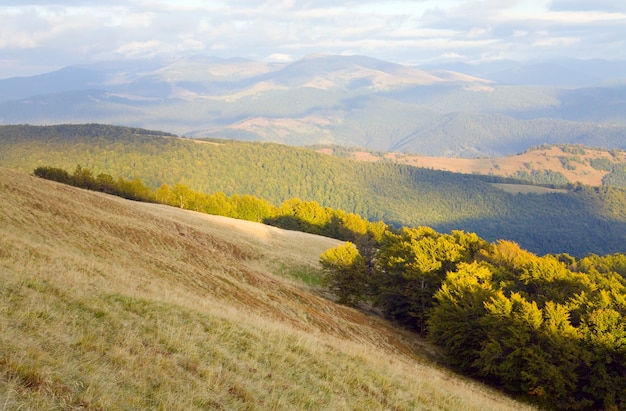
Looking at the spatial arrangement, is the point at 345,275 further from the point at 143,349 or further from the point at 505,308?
the point at 143,349

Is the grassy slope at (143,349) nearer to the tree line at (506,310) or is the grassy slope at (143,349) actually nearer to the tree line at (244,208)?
the tree line at (506,310)

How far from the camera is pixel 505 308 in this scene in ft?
113

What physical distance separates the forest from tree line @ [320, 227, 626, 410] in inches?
3.1

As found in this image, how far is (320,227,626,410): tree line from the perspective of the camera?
30.5 m

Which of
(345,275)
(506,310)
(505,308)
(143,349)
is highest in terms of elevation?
(143,349)

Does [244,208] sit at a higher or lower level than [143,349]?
lower

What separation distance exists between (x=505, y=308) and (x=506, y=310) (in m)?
0.18

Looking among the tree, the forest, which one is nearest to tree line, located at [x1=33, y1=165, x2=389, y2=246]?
the forest

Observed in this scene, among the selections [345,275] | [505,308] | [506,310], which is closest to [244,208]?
[345,275]

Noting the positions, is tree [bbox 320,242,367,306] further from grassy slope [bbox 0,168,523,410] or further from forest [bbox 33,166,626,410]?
grassy slope [bbox 0,168,523,410]

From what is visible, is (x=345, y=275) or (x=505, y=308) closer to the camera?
(x=505, y=308)

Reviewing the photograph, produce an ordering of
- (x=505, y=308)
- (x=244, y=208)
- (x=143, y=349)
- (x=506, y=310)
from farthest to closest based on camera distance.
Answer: (x=244, y=208) → (x=505, y=308) → (x=506, y=310) → (x=143, y=349)

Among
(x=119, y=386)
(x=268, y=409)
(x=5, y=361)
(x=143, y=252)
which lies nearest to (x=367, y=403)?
(x=268, y=409)

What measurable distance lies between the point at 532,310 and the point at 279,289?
61.9 ft
